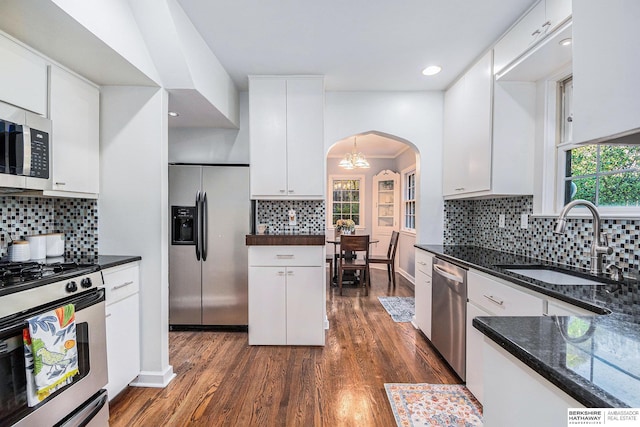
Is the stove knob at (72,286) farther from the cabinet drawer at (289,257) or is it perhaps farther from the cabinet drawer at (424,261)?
the cabinet drawer at (424,261)

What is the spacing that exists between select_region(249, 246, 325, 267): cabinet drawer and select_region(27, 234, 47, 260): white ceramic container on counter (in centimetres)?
145

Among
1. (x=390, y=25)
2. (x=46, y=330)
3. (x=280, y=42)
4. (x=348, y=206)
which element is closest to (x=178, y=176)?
(x=280, y=42)

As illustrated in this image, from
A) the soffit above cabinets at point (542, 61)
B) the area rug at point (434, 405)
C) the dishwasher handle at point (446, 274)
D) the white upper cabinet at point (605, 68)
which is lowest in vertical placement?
the area rug at point (434, 405)

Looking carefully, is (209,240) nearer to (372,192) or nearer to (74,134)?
(74,134)

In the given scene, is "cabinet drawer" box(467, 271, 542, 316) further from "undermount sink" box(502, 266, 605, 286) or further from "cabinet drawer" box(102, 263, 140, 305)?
"cabinet drawer" box(102, 263, 140, 305)

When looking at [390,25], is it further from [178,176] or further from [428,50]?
[178,176]

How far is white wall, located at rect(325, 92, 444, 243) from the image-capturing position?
336 centimetres

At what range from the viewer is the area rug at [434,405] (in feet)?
6.21

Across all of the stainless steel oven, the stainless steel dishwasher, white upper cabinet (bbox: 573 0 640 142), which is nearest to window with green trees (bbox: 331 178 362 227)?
the stainless steel dishwasher

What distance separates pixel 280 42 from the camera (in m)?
2.44

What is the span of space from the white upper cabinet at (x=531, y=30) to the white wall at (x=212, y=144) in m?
2.45

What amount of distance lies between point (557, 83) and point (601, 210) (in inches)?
40.1

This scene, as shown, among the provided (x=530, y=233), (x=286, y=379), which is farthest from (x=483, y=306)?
(x=286, y=379)

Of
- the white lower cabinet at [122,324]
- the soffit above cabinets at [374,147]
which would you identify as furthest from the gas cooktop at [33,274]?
the soffit above cabinets at [374,147]
